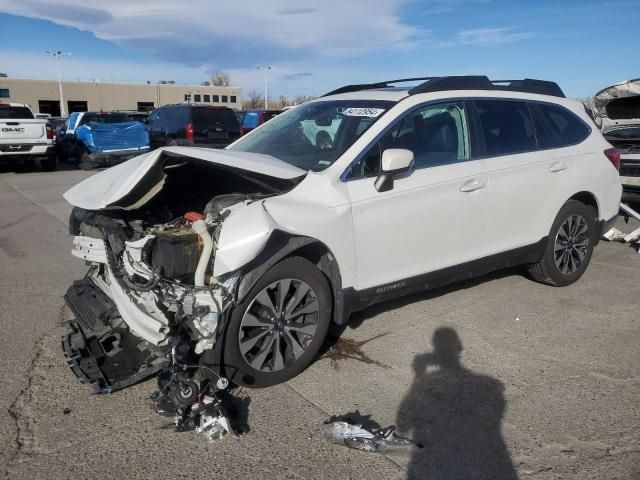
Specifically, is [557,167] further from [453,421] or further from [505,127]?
[453,421]

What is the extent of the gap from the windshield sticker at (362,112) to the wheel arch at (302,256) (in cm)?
122

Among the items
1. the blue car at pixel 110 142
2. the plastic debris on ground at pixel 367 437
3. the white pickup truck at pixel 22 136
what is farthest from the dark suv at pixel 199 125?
the plastic debris on ground at pixel 367 437

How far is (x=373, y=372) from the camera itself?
153 inches

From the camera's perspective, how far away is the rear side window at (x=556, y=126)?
17.2 ft

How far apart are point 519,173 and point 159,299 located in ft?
10.6

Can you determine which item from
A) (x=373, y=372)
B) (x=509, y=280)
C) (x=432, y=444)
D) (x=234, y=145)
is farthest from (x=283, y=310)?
(x=509, y=280)

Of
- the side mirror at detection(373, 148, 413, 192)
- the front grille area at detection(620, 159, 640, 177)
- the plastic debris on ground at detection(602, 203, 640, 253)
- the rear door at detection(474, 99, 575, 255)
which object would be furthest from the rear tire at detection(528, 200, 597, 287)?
the front grille area at detection(620, 159, 640, 177)

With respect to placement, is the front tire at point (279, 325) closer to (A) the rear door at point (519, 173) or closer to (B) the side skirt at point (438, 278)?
(B) the side skirt at point (438, 278)

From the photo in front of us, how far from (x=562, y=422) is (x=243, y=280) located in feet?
6.80

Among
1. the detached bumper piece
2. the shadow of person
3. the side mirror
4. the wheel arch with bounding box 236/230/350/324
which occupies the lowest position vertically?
the shadow of person

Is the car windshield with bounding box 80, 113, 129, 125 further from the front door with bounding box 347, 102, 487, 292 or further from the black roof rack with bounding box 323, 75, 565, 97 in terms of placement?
the front door with bounding box 347, 102, 487, 292

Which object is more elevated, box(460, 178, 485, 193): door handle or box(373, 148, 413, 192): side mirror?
box(373, 148, 413, 192): side mirror

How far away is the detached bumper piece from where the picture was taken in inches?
134

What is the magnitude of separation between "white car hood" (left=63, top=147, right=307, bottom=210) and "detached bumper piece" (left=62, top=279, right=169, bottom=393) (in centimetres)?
69
